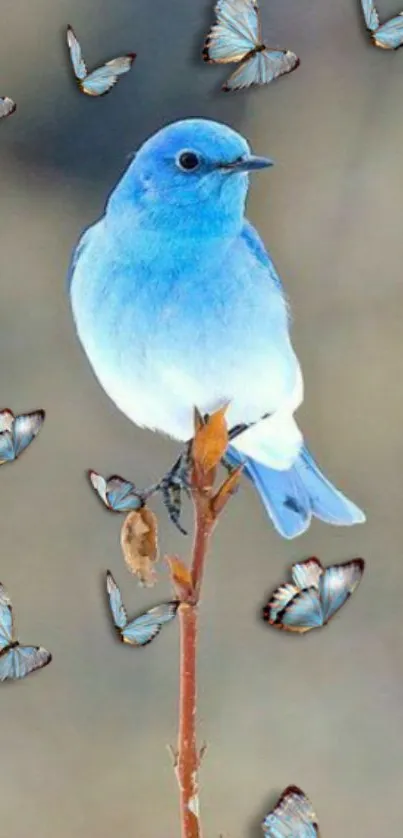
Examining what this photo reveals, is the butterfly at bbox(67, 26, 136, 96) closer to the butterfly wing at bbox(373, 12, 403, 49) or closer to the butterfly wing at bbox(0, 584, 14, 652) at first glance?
the butterfly wing at bbox(373, 12, 403, 49)

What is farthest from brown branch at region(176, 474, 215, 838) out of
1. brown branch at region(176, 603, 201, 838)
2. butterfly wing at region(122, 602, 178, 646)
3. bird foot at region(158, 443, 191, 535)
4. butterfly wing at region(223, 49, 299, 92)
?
butterfly wing at region(223, 49, 299, 92)

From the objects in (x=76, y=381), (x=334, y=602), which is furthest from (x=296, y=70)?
(x=334, y=602)

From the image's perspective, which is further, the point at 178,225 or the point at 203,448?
the point at 178,225

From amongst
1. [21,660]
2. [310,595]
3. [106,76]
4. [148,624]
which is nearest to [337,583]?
[310,595]

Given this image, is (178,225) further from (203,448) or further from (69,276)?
(203,448)

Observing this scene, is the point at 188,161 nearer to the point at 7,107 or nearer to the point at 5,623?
the point at 7,107

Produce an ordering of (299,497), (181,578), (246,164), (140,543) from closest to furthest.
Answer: (181,578), (140,543), (246,164), (299,497)

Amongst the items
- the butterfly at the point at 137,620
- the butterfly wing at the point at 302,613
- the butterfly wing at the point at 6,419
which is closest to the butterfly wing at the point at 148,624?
the butterfly at the point at 137,620
